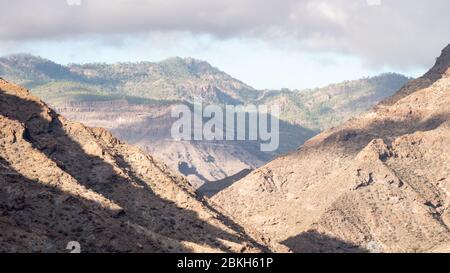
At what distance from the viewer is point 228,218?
7136 inches

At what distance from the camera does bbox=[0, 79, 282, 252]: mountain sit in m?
132

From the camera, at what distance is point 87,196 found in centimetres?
14525

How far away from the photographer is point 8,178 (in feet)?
463

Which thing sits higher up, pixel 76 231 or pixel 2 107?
pixel 2 107

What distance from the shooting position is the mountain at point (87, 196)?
132 meters

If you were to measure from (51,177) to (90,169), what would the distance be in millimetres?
23739
